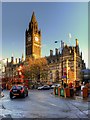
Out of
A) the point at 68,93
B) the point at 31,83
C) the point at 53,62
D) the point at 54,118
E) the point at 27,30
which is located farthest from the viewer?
the point at 27,30

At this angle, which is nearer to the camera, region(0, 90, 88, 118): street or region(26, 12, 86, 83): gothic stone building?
region(0, 90, 88, 118): street

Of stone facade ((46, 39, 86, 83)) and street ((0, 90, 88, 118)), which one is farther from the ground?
stone facade ((46, 39, 86, 83))

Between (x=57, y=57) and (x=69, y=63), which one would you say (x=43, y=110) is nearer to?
(x=69, y=63)

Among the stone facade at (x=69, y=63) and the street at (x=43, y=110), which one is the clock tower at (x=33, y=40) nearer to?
the stone facade at (x=69, y=63)

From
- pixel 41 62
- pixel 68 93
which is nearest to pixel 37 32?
pixel 41 62

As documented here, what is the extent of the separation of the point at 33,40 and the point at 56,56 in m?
27.0

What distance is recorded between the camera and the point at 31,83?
7494 centimetres

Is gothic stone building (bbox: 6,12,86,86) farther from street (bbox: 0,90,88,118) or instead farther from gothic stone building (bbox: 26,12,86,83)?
street (bbox: 0,90,88,118)

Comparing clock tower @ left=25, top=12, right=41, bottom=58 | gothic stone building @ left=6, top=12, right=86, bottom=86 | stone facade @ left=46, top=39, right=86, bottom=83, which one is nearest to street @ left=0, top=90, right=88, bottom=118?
gothic stone building @ left=6, top=12, right=86, bottom=86

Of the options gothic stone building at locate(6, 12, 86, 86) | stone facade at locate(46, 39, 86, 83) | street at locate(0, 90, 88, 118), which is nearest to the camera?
street at locate(0, 90, 88, 118)

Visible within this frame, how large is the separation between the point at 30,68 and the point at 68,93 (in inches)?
1965

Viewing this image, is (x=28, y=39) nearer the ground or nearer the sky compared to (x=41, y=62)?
nearer the sky

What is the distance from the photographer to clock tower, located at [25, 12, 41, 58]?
12938cm

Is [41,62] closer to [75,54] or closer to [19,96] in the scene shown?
[75,54]
